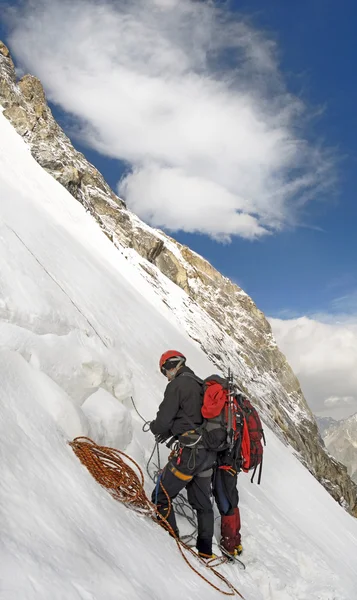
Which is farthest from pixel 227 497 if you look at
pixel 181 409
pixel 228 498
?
pixel 181 409

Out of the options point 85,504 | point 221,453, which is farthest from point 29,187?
point 85,504

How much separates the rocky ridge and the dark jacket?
60.8ft

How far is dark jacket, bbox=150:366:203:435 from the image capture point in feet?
16.3

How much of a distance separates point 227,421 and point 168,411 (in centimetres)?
73

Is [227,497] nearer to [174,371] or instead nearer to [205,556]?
[205,556]

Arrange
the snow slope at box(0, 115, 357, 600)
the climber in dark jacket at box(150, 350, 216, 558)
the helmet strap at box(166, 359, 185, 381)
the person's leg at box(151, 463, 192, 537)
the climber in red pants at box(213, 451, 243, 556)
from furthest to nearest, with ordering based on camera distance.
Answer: the climber in red pants at box(213, 451, 243, 556), the helmet strap at box(166, 359, 185, 381), the climber in dark jacket at box(150, 350, 216, 558), the person's leg at box(151, 463, 192, 537), the snow slope at box(0, 115, 357, 600)

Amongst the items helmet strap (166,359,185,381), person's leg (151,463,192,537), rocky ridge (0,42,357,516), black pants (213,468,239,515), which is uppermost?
rocky ridge (0,42,357,516)

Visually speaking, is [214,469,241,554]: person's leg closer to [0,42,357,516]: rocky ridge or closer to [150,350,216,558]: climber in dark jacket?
[150,350,216,558]: climber in dark jacket

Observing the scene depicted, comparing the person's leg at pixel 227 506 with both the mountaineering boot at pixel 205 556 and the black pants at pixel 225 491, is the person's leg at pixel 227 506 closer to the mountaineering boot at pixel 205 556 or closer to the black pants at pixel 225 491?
the black pants at pixel 225 491

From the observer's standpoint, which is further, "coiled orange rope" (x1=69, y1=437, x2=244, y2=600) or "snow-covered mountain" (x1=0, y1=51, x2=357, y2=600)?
"coiled orange rope" (x1=69, y1=437, x2=244, y2=600)

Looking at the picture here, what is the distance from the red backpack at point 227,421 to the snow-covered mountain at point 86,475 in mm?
1138

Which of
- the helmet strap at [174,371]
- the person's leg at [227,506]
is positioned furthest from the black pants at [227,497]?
the helmet strap at [174,371]

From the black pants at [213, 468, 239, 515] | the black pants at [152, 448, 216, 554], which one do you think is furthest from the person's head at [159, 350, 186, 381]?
the black pants at [213, 468, 239, 515]

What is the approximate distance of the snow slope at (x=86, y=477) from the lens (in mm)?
2658
